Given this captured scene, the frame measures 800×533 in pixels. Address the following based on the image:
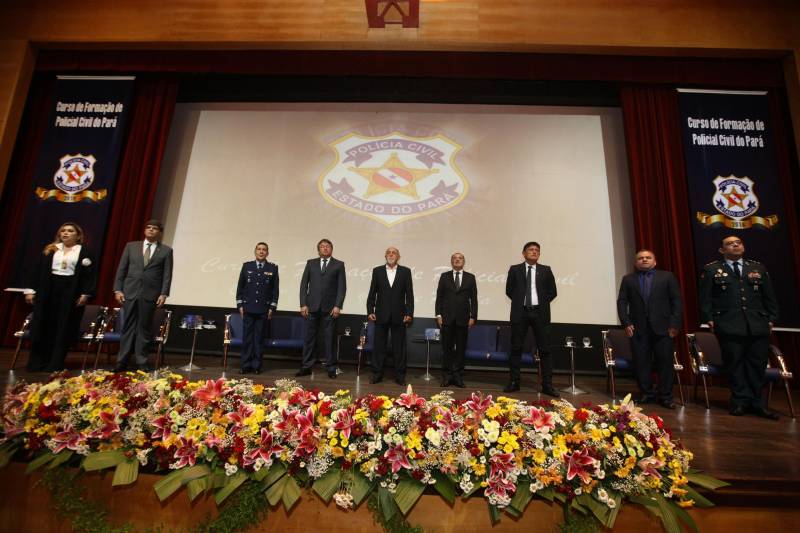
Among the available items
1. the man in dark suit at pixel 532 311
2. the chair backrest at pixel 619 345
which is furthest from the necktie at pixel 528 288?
the chair backrest at pixel 619 345

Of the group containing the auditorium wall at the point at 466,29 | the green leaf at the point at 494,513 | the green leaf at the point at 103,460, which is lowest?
the green leaf at the point at 494,513

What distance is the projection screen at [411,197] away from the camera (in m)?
4.90

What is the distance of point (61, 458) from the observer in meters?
1.37

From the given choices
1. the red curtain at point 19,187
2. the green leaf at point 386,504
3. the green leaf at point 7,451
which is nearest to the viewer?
the green leaf at point 386,504

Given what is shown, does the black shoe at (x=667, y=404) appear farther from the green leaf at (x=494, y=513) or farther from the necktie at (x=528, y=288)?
the green leaf at (x=494, y=513)

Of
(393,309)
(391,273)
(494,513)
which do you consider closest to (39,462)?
(494,513)

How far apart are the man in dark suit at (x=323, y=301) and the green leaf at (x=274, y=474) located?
258 cm

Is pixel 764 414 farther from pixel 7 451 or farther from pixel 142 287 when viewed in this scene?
pixel 142 287

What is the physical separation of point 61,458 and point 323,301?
2.68m

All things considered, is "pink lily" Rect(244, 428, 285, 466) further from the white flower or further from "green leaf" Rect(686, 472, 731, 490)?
"green leaf" Rect(686, 472, 731, 490)

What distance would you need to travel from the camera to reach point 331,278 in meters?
4.04

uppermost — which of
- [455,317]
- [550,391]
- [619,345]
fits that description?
[455,317]

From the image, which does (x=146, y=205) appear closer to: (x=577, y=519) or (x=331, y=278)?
(x=331, y=278)

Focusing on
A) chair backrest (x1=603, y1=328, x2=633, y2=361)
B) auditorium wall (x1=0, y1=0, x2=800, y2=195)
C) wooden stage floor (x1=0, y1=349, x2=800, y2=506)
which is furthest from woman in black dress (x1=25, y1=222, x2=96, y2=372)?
chair backrest (x1=603, y1=328, x2=633, y2=361)
